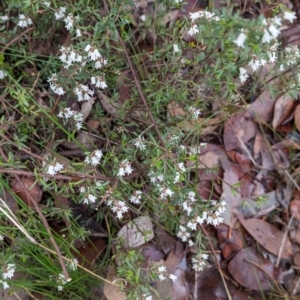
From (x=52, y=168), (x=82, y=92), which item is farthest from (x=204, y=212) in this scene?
(x=82, y=92)

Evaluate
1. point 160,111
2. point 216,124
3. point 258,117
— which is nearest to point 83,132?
point 160,111

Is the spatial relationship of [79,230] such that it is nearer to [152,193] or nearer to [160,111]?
[152,193]

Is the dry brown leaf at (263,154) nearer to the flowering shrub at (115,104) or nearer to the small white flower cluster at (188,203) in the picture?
the flowering shrub at (115,104)

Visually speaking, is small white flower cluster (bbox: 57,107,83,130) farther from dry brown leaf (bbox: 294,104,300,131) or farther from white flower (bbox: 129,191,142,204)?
dry brown leaf (bbox: 294,104,300,131)

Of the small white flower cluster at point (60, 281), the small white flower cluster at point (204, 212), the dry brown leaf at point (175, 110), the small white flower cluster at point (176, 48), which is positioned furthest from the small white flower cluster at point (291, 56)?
the small white flower cluster at point (60, 281)

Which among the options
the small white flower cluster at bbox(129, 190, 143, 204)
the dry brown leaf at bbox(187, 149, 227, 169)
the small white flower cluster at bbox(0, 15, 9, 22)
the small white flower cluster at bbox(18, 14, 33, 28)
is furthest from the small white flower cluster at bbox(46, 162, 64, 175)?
the dry brown leaf at bbox(187, 149, 227, 169)

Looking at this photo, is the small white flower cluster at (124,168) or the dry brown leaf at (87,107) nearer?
the small white flower cluster at (124,168)
